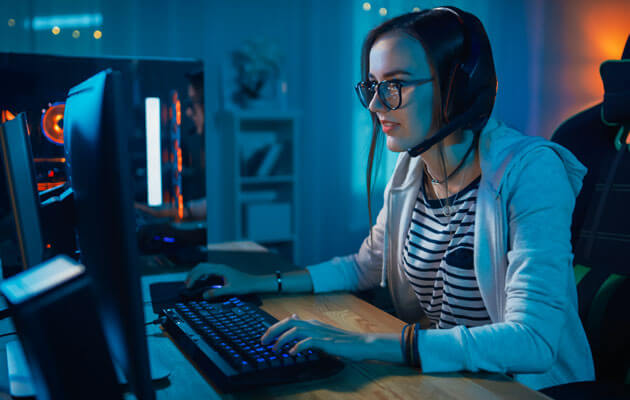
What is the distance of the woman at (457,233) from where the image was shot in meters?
0.80

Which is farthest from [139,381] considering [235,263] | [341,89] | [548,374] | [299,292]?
[341,89]

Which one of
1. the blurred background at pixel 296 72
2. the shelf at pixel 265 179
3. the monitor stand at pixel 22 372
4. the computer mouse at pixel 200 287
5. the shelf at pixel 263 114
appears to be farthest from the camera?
the shelf at pixel 265 179

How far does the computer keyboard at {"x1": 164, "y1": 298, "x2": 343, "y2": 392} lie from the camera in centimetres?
72

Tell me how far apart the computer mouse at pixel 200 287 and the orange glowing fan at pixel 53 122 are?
47cm

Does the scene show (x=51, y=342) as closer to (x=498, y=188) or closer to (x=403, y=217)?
(x=498, y=188)

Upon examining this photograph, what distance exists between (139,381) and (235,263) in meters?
0.96

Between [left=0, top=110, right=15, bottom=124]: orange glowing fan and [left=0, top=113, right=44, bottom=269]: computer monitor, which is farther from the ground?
[left=0, top=110, right=15, bottom=124]: orange glowing fan

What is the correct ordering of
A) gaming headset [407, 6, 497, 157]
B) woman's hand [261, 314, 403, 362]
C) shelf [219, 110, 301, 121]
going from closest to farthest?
woman's hand [261, 314, 403, 362]
gaming headset [407, 6, 497, 157]
shelf [219, 110, 301, 121]

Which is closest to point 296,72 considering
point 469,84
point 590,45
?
point 590,45

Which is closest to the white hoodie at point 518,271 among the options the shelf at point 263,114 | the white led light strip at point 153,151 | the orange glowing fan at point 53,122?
the white led light strip at point 153,151

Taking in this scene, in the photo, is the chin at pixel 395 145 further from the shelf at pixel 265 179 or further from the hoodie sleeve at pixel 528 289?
the shelf at pixel 265 179

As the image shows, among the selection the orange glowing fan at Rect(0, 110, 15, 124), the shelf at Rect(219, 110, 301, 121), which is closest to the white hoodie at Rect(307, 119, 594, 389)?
the orange glowing fan at Rect(0, 110, 15, 124)

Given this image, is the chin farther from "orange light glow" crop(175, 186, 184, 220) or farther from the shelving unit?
the shelving unit

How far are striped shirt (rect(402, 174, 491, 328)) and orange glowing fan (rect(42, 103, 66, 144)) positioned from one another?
2.81 feet
